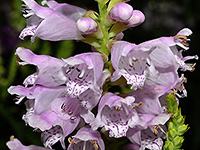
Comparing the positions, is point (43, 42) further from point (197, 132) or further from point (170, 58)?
point (170, 58)

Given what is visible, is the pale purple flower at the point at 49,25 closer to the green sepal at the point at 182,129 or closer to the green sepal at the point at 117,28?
the green sepal at the point at 117,28

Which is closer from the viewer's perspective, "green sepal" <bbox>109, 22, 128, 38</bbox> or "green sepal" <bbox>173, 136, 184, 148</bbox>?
"green sepal" <bbox>173, 136, 184, 148</bbox>

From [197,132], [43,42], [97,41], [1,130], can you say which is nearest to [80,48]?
[43,42]

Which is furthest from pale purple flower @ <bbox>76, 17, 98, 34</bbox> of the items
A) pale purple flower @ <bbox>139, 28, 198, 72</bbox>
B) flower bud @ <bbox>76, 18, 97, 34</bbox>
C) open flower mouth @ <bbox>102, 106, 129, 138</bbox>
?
open flower mouth @ <bbox>102, 106, 129, 138</bbox>

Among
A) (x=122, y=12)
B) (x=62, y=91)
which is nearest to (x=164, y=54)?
(x=122, y=12)

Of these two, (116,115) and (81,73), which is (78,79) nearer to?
(81,73)

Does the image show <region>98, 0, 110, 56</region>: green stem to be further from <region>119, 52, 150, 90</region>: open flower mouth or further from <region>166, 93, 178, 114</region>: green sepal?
<region>166, 93, 178, 114</region>: green sepal

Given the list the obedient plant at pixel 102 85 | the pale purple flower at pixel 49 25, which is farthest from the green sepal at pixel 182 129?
the pale purple flower at pixel 49 25
